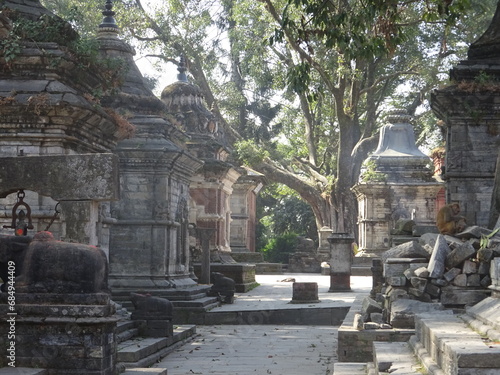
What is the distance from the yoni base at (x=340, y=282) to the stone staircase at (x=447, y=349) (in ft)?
41.3

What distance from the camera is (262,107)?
48.0 metres

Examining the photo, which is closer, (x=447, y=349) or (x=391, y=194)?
(x=447, y=349)

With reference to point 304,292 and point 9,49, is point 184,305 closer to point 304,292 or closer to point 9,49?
point 304,292

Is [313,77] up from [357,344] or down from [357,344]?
up

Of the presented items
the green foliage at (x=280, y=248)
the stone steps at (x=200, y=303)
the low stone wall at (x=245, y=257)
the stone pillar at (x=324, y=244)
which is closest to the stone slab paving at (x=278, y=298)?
the stone steps at (x=200, y=303)

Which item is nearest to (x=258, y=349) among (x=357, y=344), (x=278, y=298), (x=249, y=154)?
(x=357, y=344)

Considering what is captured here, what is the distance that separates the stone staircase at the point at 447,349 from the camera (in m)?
5.01

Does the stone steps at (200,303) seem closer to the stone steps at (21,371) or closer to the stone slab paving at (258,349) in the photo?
the stone slab paving at (258,349)

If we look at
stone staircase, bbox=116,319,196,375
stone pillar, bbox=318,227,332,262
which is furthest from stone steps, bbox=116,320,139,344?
stone pillar, bbox=318,227,332,262

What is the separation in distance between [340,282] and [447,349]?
51.5 ft

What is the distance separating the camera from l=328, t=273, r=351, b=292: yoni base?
21.0 m

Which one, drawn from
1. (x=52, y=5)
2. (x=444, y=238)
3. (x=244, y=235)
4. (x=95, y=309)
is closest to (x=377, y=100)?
(x=244, y=235)

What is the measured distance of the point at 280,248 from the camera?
40656mm

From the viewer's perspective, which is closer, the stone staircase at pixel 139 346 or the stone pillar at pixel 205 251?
the stone staircase at pixel 139 346
